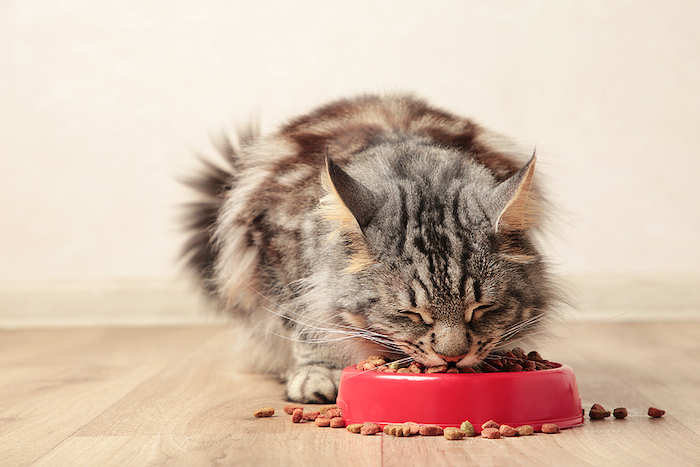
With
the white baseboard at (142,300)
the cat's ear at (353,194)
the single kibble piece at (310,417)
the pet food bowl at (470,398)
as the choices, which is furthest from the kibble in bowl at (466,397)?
the white baseboard at (142,300)

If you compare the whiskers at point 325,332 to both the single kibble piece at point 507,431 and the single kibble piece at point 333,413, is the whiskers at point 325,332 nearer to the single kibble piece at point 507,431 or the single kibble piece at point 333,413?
the single kibble piece at point 333,413

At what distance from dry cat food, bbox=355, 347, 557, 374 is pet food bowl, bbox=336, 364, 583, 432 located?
0.04m

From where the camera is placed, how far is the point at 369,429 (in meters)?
1.39

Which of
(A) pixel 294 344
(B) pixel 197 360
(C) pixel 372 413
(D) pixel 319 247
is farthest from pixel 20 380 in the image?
(C) pixel 372 413

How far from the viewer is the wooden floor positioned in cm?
124

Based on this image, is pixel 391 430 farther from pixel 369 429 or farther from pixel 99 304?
pixel 99 304

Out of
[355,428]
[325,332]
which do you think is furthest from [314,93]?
[355,428]

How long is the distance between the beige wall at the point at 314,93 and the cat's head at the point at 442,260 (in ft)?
6.69

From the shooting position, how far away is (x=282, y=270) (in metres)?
1.86

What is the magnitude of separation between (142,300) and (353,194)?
95.3 inches

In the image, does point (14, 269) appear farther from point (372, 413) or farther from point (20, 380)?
point (372, 413)

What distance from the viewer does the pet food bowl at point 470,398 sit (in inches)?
53.9

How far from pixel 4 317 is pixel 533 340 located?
2.85 meters

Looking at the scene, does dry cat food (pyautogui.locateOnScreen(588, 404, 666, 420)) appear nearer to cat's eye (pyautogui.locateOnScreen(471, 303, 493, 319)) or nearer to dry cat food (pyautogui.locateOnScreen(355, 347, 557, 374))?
dry cat food (pyautogui.locateOnScreen(355, 347, 557, 374))
